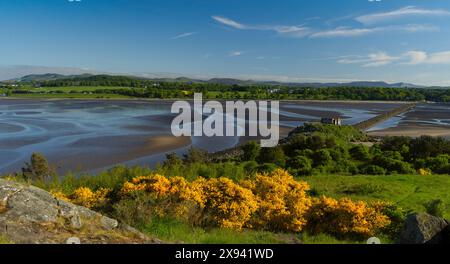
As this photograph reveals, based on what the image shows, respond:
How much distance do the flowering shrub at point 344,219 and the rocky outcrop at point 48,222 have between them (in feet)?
17.1

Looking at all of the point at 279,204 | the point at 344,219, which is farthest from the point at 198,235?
the point at 344,219

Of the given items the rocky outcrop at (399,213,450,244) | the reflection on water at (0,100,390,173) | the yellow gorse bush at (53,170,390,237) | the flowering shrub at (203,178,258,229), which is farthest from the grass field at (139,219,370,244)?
the reflection on water at (0,100,390,173)

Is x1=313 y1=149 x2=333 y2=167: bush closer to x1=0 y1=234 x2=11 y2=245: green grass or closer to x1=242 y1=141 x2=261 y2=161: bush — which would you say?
x1=242 y1=141 x2=261 y2=161: bush

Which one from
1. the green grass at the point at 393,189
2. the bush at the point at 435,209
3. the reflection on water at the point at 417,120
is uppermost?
the bush at the point at 435,209

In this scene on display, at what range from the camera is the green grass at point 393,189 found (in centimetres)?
1524

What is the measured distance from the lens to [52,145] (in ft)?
132

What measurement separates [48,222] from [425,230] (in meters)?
6.16

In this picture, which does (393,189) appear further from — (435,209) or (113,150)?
(113,150)

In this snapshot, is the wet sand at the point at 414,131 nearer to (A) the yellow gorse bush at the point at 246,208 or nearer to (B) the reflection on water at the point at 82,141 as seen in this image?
(B) the reflection on water at the point at 82,141

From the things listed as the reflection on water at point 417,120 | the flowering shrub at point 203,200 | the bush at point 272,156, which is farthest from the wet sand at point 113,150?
the reflection on water at point 417,120

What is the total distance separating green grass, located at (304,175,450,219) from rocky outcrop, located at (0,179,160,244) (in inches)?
394

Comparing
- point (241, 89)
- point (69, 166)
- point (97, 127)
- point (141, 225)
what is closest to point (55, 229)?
point (141, 225)

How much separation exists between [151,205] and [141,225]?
1.10m

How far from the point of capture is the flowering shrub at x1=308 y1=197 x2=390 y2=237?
1031 cm
